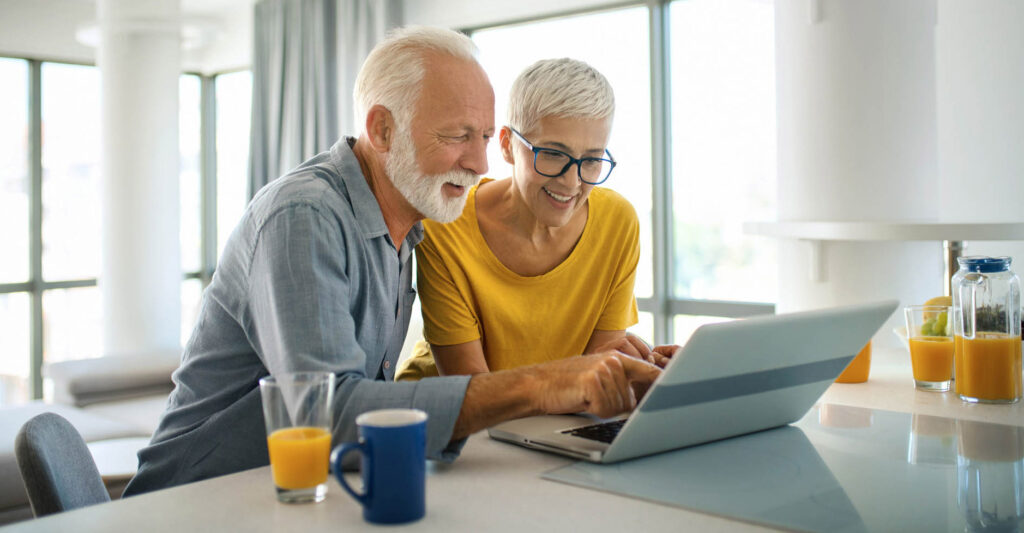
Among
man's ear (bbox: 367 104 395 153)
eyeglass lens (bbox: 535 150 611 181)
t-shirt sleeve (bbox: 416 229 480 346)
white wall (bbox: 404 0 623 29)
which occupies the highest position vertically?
white wall (bbox: 404 0 623 29)

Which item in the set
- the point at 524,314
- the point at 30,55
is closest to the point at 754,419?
the point at 524,314

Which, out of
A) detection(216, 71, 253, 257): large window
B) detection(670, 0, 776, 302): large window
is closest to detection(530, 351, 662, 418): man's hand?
detection(670, 0, 776, 302): large window

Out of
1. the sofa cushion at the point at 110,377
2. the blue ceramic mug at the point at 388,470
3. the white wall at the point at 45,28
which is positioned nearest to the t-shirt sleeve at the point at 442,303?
the blue ceramic mug at the point at 388,470

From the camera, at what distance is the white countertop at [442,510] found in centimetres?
89

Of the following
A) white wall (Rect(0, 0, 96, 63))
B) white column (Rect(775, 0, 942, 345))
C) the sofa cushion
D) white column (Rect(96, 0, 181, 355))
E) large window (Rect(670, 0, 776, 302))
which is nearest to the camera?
white column (Rect(775, 0, 942, 345))

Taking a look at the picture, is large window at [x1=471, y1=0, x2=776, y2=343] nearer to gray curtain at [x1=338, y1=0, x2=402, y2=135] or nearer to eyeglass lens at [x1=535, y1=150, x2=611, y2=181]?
gray curtain at [x1=338, y1=0, x2=402, y2=135]

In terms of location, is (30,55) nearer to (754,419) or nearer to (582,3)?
(582,3)

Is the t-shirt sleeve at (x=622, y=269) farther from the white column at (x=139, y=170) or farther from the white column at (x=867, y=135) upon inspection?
the white column at (x=139, y=170)

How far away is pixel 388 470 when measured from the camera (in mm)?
890

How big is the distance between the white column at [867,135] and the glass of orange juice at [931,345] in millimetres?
452

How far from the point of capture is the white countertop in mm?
890

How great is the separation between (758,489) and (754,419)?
0.26 meters

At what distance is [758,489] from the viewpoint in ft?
3.36

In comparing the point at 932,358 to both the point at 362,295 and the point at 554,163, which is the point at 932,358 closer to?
the point at 554,163
